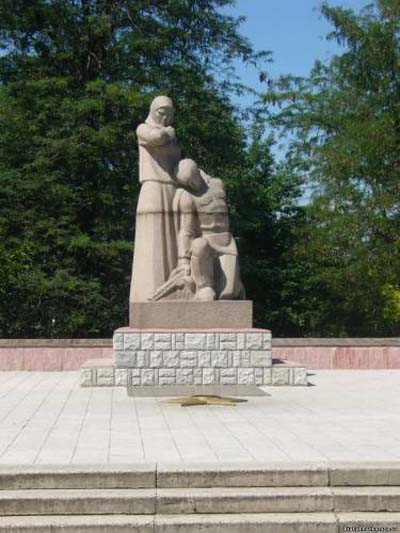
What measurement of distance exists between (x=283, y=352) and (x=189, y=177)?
13.2 feet

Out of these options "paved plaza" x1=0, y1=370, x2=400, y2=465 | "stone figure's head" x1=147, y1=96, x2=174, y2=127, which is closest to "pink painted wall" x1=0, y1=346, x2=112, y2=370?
"paved plaza" x1=0, y1=370, x2=400, y2=465

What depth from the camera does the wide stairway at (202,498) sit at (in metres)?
5.89

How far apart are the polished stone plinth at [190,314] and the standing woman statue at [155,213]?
0.66 meters

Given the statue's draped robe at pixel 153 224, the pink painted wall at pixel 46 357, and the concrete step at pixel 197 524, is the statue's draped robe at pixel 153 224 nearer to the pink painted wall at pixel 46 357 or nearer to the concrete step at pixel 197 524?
the pink painted wall at pixel 46 357

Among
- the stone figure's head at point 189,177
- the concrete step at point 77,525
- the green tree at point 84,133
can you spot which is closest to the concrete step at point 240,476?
the concrete step at point 77,525

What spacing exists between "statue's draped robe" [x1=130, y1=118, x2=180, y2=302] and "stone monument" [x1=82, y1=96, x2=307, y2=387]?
15 mm

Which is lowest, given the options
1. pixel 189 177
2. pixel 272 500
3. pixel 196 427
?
pixel 272 500

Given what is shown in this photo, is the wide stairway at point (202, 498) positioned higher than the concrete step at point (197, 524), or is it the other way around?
the wide stairway at point (202, 498)

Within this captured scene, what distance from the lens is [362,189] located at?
21.2 meters

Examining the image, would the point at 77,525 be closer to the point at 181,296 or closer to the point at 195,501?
the point at 195,501

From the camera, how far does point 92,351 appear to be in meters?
15.6

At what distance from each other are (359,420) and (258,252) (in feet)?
49.7

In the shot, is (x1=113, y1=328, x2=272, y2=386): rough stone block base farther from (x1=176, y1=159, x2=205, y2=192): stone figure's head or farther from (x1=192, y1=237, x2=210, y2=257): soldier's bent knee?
(x1=176, y1=159, x2=205, y2=192): stone figure's head

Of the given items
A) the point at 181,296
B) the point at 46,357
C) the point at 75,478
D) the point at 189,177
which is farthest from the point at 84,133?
the point at 75,478
